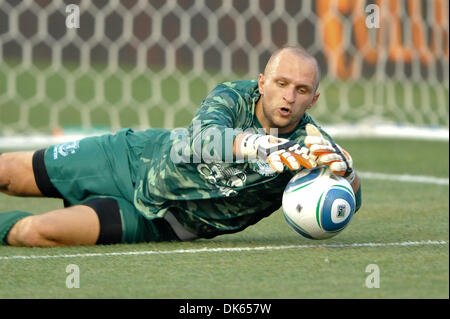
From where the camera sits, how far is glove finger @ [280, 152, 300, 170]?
413 centimetres

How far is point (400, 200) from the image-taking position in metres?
6.72

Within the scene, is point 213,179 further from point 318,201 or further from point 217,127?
point 318,201

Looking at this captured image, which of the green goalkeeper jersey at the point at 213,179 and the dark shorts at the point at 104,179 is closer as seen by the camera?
the green goalkeeper jersey at the point at 213,179

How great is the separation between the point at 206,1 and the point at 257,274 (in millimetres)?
9046

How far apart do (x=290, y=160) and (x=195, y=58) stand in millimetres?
10188

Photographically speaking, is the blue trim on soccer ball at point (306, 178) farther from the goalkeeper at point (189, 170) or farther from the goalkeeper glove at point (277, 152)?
the goalkeeper glove at point (277, 152)

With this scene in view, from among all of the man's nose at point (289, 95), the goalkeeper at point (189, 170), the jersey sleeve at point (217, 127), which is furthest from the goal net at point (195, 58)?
the man's nose at point (289, 95)

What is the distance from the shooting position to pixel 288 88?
4.54 meters

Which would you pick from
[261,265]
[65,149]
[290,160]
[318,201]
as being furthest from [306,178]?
[65,149]

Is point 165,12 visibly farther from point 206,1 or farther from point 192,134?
point 192,134

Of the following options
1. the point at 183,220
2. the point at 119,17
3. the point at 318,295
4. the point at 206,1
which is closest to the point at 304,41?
the point at 206,1

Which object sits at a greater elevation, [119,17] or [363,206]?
[119,17]

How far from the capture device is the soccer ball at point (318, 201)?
174 inches

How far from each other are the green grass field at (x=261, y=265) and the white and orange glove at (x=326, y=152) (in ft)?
1.34
